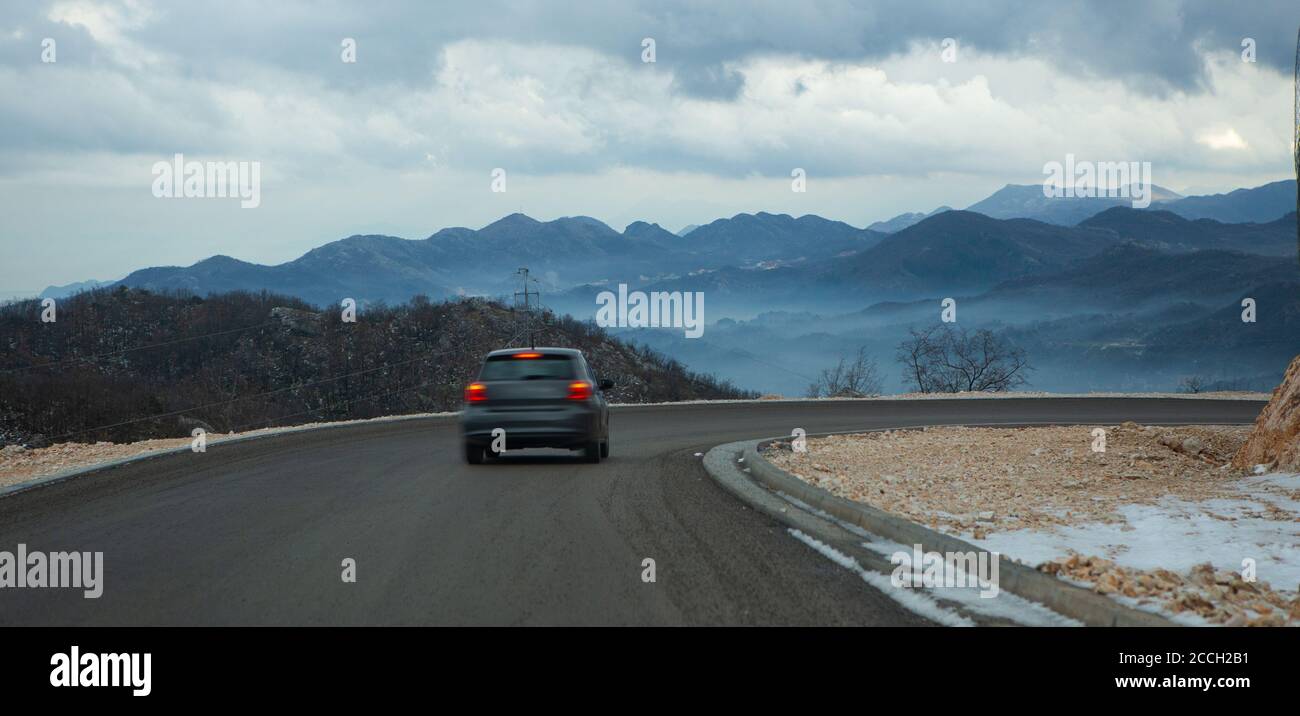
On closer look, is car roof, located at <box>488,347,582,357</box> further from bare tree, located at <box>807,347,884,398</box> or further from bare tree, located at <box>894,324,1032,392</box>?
bare tree, located at <box>894,324,1032,392</box>

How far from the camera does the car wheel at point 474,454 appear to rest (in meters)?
16.2

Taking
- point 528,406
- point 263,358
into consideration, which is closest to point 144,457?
point 528,406

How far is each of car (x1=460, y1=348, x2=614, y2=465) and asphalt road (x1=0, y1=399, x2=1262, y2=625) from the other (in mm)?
450

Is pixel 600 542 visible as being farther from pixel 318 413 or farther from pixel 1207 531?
pixel 318 413

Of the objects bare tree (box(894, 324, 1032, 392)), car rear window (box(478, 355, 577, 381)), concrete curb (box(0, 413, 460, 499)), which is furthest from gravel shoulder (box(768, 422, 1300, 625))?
bare tree (box(894, 324, 1032, 392))

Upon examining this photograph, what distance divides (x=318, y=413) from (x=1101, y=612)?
365 ft

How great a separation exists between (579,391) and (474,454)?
1.79 m

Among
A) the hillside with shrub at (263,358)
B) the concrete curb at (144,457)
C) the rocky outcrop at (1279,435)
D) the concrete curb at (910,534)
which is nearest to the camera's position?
the concrete curb at (910,534)

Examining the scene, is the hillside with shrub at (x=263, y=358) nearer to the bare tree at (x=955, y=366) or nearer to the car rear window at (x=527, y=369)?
the bare tree at (x=955, y=366)

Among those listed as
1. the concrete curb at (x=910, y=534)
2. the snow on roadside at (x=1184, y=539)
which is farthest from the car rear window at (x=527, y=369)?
the snow on roadside at (x=1184, y=539)

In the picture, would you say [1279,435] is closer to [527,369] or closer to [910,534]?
[910,534]

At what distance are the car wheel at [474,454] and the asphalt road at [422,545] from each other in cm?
43
